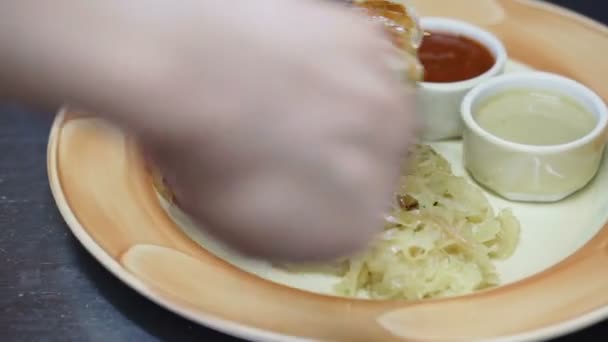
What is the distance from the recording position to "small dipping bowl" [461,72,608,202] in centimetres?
153

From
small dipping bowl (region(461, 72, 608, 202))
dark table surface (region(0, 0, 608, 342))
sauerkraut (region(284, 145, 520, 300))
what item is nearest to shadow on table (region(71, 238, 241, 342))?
dark table surface (region(0, 0, 608, 342))

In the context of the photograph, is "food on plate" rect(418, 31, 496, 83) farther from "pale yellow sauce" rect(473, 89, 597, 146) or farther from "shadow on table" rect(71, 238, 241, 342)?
"shadow on table" rect(71, 238, 241, 342)

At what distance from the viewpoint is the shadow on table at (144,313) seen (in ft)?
4.32

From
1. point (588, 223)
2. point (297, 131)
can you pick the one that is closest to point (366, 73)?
point (297, 131)

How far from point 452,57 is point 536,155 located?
0.39m

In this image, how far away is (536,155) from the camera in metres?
1.53

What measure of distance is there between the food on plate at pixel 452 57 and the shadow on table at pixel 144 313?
2.42 feet

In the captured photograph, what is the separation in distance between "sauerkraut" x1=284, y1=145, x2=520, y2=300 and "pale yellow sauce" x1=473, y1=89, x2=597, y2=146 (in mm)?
145

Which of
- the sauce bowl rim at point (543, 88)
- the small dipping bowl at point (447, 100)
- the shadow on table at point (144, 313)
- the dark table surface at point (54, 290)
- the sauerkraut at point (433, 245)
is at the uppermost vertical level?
the sauce bowl rim at point (543, 88)

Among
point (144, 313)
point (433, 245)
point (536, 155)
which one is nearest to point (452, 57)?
point (536, 155)

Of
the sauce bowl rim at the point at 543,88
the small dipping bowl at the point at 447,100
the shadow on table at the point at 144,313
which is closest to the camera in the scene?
the shadow on table at the point at 144,313

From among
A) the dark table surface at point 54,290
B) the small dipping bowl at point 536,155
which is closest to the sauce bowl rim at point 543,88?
the small dipping bowl at point 536,155

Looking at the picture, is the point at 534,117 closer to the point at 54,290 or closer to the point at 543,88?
the point at 543,88

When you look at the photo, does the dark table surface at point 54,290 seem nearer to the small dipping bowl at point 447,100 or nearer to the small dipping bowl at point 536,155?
the small dipping bowl at point 536,155
